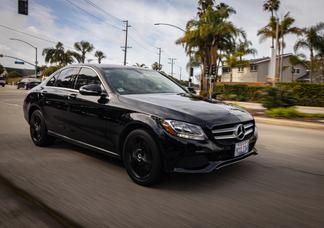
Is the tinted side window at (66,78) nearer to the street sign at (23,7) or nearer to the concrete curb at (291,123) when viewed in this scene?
the concrete curb at (291,123)

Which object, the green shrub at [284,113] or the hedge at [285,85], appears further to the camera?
the hedge at [285,85]

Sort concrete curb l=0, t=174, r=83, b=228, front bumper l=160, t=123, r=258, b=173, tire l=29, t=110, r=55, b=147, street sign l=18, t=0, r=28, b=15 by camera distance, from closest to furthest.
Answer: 1. concrete curb l=0, t=174, r=83, b=228
2. front bumper l=160, t=123, r=258, b=173
3. tire l=29, t=110, r=55, b=147
4. street sign l=18, t=0, r=28, b=15

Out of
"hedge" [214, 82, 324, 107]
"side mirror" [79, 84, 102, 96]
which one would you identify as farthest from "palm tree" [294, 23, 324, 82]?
"side mirror" [79, 84, 102, 96]

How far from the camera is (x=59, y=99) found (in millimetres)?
5609

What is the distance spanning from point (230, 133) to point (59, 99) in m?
3.04

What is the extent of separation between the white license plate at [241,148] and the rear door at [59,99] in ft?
8.90

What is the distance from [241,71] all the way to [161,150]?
5871 cm

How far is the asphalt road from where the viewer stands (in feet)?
10.5

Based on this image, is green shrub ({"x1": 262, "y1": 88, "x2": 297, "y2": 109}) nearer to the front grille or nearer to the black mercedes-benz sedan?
the black mercedes-benz sedan

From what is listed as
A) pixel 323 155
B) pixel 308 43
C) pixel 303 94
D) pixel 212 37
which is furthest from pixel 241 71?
pixel 323 155

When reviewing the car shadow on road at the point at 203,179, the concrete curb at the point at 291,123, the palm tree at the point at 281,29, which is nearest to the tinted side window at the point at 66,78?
the car shadow on road at the point at 203,179

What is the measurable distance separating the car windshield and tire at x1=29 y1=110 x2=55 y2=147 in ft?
6.16

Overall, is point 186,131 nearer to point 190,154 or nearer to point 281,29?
point 190,154

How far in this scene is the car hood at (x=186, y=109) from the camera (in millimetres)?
3865
